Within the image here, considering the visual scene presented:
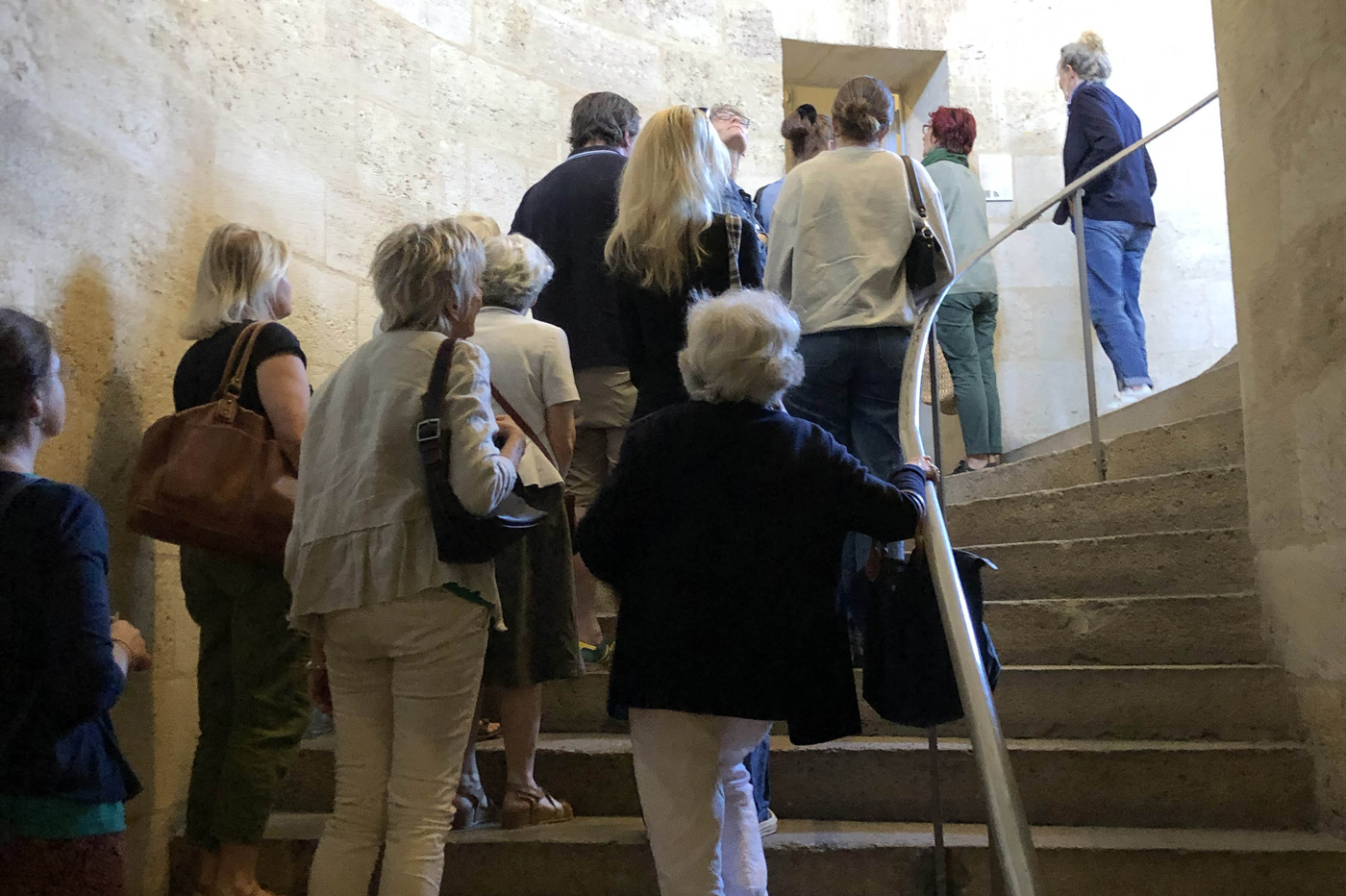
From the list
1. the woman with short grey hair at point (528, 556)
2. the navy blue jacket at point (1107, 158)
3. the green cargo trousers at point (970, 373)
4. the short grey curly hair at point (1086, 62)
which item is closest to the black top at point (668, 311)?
the woman with short grey hair at point (528, 556)

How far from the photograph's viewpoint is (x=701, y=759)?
1809 mm

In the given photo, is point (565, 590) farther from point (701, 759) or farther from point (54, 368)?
point (54, 368)

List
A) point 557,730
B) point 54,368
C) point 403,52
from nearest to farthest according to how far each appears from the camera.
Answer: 1. point 54,368
2. point 557,730
3. point 403,52

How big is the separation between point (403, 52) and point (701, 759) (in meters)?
3.14

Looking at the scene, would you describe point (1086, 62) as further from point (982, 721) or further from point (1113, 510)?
point (982, 721)

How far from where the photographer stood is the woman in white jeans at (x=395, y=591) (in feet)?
5.93

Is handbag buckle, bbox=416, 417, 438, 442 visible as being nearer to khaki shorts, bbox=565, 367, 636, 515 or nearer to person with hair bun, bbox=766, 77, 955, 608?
khaki shorts, bbox=565, 367, 636, 515

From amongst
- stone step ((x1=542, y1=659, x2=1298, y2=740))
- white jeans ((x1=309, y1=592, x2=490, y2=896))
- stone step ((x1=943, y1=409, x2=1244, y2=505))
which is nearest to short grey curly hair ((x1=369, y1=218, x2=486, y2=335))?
white jeans ((x1=309, y1=592, x2=490, y2=896))

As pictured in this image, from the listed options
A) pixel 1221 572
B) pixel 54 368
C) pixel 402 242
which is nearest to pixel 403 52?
pixel 402 242

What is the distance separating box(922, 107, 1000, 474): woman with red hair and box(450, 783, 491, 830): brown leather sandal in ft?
8.90

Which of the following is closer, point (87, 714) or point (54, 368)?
point (87, 714)

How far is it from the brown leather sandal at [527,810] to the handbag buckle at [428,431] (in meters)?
0.94

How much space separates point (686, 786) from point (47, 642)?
0.92 m

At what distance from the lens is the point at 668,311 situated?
95.0 inches
